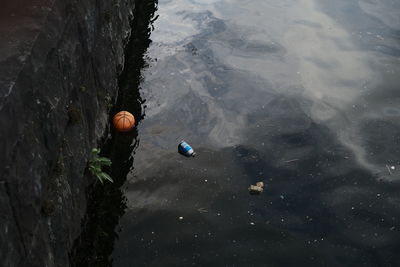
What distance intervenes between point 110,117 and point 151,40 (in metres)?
5.54

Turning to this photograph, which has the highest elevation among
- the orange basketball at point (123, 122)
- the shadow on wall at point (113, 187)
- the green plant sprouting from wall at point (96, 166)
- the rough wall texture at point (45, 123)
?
the rough wall texture at point (45, 123)

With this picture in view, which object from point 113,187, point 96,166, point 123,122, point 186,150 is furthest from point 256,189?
point 123,122

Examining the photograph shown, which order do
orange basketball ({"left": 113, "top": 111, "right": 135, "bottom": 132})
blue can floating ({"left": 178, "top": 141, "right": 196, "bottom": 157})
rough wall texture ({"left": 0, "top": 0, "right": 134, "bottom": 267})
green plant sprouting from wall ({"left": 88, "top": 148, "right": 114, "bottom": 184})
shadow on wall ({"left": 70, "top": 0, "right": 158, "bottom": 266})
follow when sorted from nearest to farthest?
1. rough wall texture ({"left": 0, "top": 0, "right": 134, "bottom": 267})
2. shadow on wall ({"left": 70, "top": 0, "right": 158, "bottom": 266})
3. green plant sprouting from wall ({"left": 88, "top": 148, "right": 114, "bottom": 184})
4. blue can floating ({"left": 178, "top": 141, "right": 196, "bottom": 157})
5. orange basketball ({"left": 113, "top": 111, "right": 135, "bottom": 132})

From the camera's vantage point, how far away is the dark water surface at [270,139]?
8859mm

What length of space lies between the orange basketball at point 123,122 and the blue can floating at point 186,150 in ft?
4.91

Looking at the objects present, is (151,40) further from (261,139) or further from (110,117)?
(261,139)

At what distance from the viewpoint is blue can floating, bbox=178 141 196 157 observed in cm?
1099

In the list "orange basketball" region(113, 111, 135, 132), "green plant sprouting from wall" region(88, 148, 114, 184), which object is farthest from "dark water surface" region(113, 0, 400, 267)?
"green plant sprouting from wall" region(88, 148, 114, 184)

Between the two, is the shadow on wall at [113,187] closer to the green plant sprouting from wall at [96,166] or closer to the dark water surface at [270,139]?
the dark water surface at [270,139]

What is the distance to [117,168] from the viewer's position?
10.4 metres

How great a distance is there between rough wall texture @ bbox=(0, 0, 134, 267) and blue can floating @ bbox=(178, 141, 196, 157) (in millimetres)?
2310

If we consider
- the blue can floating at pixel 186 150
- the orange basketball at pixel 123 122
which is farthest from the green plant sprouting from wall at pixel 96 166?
the blue can floating at pixel 186 150

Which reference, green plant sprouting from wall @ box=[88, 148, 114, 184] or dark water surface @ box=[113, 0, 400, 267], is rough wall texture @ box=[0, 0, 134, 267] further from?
dark water surface @ box=[113, 0, 400, 267]

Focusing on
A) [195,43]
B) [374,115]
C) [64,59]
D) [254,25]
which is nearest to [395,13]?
[254,25]
